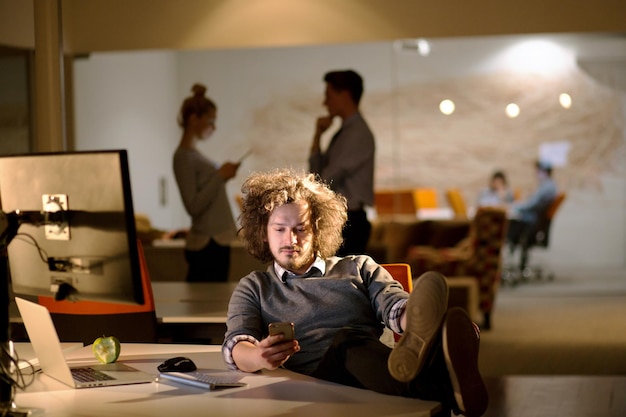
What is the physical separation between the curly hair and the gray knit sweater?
0.13 m

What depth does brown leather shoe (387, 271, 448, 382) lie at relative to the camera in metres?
2.34

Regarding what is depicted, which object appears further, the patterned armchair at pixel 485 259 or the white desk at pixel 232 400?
the patterned armchair at pixel 485 259

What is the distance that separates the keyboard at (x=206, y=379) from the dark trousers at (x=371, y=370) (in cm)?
22

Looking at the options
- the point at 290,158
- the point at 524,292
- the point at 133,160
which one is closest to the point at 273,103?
the point at 290,158

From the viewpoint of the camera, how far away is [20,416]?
7.52 ft

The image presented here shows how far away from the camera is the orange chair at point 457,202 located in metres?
9.40

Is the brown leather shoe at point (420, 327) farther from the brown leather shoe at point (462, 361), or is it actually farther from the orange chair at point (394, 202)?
the orange chair at point (394, 202)

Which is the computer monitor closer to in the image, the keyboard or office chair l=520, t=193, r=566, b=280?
the keyboard

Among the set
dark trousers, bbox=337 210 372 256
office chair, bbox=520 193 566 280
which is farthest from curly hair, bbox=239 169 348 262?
office chair, bbox=520 193 566 280

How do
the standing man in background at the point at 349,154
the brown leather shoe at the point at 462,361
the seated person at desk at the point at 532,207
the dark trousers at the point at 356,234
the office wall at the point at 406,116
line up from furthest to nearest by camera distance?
the seated person at desk at the point at 532,207 → the office wall at the point at 406,116 → the standing man in background at the point at 349,154 → the dark trousers at the point at 356,234 → the brown leather shoe at the point at 462,361

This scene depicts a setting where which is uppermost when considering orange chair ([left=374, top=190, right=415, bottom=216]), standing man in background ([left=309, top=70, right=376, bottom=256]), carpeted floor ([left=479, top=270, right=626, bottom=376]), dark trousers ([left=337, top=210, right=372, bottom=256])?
standing man in background ([left=309, top=70, right=376, bottom=256])

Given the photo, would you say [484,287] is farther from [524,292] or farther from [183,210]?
[183,210]

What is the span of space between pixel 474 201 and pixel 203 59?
139 inches

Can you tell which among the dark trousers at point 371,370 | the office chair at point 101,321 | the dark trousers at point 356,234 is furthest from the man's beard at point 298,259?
the dark trousers at point 356,234
